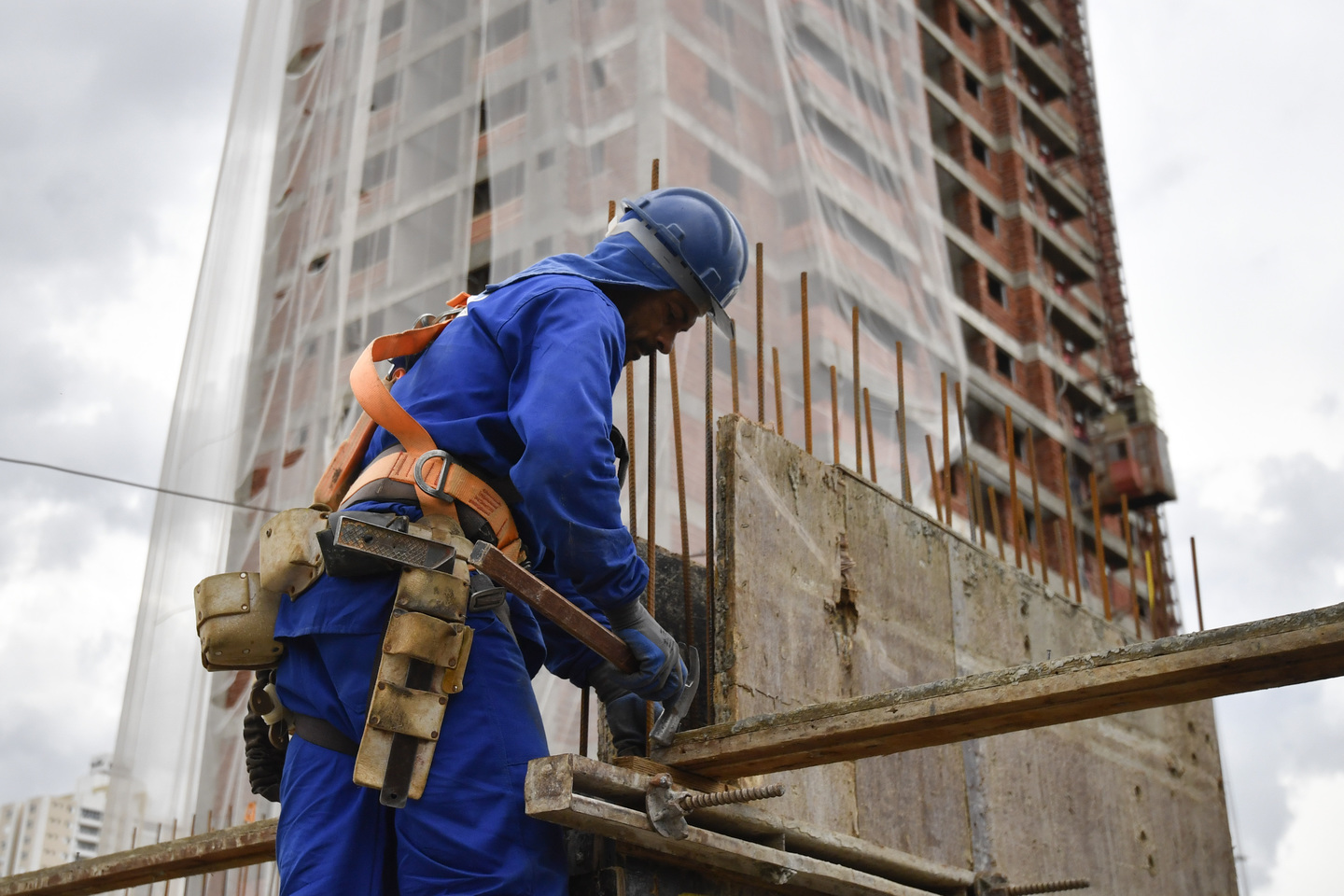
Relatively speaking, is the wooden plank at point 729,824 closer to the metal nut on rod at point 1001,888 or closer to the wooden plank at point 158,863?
the metal nut on rod at point 1001,888

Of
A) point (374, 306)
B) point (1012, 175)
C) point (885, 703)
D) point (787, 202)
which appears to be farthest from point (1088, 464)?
point (885, 703)

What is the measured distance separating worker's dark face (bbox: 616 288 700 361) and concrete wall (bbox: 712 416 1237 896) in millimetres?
788

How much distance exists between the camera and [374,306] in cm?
750

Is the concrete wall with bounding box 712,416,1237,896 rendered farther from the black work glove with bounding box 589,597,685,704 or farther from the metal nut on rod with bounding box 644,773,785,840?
the metal nut on rod with bounding box 644,773,785,840

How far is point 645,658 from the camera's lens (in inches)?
126

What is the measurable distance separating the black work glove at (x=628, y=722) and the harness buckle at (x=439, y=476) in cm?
91

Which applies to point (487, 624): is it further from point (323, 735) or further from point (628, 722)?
point (628, 722)

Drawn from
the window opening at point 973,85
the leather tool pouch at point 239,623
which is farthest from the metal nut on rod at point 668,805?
the window opening at point 973,85

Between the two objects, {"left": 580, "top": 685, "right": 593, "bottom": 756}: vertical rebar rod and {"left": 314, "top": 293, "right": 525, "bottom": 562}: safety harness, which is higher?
{"left": 314, "top": 293, "right": 525, "bottom": 562}: safety harness

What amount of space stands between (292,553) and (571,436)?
0.62 m

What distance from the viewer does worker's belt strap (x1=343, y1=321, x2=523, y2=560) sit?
2.89 m

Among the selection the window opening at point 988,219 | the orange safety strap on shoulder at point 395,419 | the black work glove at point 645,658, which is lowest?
the black work glove at point 645,658

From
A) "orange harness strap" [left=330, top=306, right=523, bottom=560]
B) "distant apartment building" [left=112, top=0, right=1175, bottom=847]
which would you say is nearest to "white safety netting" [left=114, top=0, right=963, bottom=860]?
"distant apartment building" [left=112, top=0, right=1175, bottom=847]

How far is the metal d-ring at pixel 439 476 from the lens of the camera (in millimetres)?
2875
